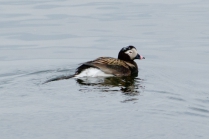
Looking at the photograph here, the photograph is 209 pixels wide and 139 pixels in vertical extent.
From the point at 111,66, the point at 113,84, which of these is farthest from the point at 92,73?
the point at 113,84

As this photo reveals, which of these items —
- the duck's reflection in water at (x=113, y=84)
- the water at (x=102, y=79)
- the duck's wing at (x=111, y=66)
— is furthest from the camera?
the duck's wing at (x=111, y=66)

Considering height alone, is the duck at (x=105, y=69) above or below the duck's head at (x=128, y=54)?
below

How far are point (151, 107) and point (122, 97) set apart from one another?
96cm

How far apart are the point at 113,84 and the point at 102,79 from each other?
54 centimetres

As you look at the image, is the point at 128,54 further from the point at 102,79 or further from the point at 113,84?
the point at 113,84

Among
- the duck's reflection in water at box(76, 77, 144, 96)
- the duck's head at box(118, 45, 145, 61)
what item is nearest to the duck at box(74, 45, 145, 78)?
the duck's reflection in water at box(76, 77, 144, 96)

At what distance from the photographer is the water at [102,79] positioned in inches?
369

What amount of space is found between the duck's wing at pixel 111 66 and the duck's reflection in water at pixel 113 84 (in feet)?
0.64

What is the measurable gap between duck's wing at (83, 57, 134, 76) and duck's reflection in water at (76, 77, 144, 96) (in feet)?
0.64

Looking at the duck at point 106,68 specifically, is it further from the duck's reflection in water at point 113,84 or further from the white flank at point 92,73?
the duck's reflection in water at point 113,84

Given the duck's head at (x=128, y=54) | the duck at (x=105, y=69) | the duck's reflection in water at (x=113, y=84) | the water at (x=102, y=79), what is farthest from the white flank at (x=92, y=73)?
the duck's head at (x=128, y=54)

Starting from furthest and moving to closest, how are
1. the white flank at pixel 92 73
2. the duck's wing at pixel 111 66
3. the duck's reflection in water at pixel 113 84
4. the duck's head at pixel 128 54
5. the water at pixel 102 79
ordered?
the duck's head at pixel 128 54 → the duck's wing at pixel 111 66 → the white flank at pixel 92 73 → the duck's reflection in water at pixel 113 84 → the water at pixel 102 79

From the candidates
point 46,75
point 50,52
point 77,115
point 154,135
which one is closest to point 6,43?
point 50,52

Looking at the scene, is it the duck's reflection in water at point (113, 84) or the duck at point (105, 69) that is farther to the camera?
the duck at point (105, 69)
